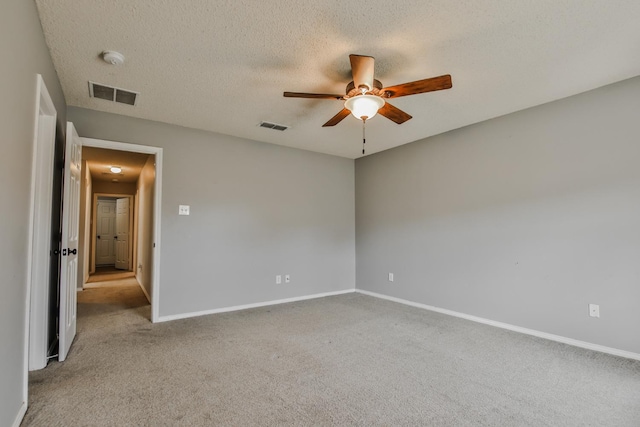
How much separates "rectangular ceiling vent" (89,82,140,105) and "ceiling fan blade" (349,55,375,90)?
7.03 ft

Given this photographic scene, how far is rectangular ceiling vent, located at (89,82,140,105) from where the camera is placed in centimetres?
287

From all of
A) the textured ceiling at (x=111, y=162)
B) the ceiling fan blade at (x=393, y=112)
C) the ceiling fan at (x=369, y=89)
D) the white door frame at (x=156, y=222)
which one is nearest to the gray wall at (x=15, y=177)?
the ceiling fan at (x=369, y=89)

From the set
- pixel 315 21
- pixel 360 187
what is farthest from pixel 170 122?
pixel 360 187

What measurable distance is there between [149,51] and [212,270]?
260cm

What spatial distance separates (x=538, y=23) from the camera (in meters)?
1.99

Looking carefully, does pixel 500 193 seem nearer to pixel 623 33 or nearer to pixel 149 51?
pixel 623 33

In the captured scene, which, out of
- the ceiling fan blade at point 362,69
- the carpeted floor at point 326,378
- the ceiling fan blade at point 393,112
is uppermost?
the ceiling fan blade at point 362,69

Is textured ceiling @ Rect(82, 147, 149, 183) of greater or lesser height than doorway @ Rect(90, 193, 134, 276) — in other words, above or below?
above

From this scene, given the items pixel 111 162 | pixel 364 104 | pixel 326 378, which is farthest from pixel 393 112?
pixel 111 162

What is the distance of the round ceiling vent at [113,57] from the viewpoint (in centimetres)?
233

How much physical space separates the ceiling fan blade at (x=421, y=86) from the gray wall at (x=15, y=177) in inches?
84.8

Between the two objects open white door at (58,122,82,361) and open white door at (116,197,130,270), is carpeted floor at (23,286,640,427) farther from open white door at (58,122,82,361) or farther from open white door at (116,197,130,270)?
open white door at (116,197,130,270)

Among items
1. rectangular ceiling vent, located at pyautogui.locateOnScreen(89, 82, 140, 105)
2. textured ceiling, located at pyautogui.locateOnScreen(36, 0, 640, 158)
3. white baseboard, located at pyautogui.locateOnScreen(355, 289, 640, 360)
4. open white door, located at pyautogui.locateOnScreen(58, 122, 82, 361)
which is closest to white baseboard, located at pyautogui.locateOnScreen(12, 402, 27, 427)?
open white door, located at pyautogui.locateOnScreen(58, 122, 82, 361)

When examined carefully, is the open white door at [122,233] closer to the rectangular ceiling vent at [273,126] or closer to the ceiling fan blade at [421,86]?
the rectangular ceiling vent at [273,126]
